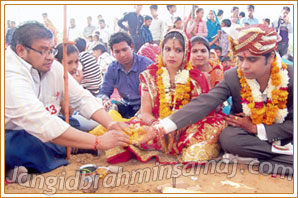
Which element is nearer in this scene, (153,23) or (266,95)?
(266,95)

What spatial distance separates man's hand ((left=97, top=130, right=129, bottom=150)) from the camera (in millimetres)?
3012

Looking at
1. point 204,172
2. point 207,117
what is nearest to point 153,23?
point 207,117

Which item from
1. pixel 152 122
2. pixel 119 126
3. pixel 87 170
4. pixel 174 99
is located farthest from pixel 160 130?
pixel 87 170

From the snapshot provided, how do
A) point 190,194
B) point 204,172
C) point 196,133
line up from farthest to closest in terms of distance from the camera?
point 196,133 < point 204,172 < point 190,194

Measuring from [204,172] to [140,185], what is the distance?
74 cm

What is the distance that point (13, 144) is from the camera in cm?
304

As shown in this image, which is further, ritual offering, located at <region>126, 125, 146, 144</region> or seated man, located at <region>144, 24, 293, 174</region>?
ritual offering, located at <region>126, 125, 146, 144</region>

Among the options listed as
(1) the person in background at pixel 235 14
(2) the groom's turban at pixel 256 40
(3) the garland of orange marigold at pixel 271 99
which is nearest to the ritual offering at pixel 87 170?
(3) the garland of orange marigold at pixel 271 99

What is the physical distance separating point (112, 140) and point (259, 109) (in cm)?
170

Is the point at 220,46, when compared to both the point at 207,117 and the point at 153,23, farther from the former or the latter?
the point at 207,117

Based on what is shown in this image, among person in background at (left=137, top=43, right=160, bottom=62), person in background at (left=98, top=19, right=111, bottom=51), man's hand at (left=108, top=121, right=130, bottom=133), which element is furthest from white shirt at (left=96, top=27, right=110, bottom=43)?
man's hand at (left=108, top=121, right=130, bottom=133)

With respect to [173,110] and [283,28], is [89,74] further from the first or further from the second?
[283,28]

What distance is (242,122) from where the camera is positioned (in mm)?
3385

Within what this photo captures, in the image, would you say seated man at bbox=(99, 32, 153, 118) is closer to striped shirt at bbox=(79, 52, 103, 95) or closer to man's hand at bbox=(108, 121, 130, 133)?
striped shirt at bbox=(79, 52, 103, 95)
